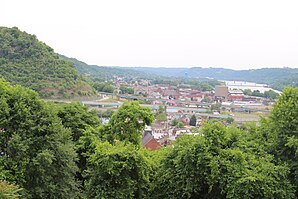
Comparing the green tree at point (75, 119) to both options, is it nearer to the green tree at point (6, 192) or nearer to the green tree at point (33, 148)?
the green tree at point (33, 148)

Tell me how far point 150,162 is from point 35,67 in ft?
149

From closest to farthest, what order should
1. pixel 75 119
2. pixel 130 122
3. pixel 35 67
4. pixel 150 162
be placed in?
pixel 150 162, pixel 130 122, pixel 75 119, pixel 35 67

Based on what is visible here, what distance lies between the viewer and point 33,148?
12289mm

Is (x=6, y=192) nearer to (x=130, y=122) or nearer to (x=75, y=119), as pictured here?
(x=130, y=122)

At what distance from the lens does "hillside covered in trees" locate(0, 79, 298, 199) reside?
11852mm

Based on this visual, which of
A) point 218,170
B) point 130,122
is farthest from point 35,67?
point 218,170

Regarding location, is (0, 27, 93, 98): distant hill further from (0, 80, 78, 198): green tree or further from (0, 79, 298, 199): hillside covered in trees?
(0, 79, 298, 199): hillside covered in trees

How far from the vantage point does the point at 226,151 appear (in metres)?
12.6

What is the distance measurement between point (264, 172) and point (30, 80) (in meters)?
44.9

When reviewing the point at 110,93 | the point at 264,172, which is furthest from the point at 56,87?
the point at 264,172

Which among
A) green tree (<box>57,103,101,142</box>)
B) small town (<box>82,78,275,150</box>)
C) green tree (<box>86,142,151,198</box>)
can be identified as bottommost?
small town (<box>82,78,275,150</box>)

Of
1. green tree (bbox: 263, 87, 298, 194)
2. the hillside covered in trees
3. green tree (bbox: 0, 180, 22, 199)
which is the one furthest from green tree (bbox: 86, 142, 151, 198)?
green tree (bbox: 263, 87, 298, 194)

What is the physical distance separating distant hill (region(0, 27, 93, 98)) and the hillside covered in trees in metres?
38.2

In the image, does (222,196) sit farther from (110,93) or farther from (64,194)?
Result: (110,93)
